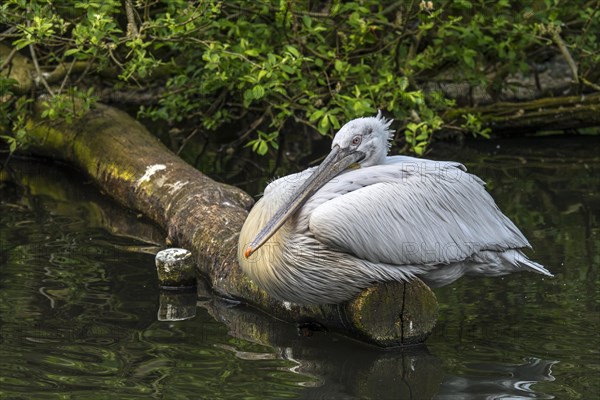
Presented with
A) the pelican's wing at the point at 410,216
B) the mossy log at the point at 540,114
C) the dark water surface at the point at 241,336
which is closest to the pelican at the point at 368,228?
the pelican's wing at the point at 410,216

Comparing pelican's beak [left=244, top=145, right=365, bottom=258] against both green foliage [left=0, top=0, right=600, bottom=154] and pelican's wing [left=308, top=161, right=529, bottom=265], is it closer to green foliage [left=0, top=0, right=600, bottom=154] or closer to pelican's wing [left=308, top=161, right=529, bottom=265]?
pelican's wing [left=308, top=161, right=529, bottom=265]

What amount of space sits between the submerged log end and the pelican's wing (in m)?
0.14

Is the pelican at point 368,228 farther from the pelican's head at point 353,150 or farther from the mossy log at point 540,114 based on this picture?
the mossy log at point 540,114

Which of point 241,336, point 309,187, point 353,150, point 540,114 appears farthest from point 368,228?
point 540,114

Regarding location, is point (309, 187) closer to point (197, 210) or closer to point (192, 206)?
point (197, 210)

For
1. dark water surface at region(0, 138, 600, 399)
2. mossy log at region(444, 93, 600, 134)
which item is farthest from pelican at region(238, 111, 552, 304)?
mossy log at region(444, 93, 600, 134)

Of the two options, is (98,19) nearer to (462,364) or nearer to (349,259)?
(349,259)

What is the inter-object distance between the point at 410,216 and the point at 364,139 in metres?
0.53

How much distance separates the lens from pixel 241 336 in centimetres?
544

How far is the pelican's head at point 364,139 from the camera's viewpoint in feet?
18.1

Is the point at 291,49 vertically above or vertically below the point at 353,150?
above

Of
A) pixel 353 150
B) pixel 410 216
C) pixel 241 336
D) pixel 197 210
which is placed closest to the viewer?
pixel 410 216

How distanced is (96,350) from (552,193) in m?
4.42

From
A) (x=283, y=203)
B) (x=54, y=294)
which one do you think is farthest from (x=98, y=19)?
(x=283, y=203)
